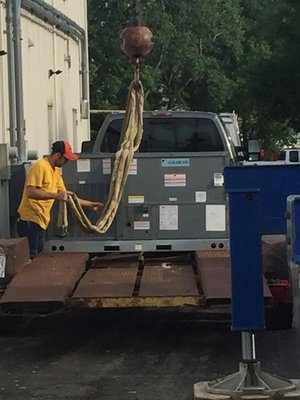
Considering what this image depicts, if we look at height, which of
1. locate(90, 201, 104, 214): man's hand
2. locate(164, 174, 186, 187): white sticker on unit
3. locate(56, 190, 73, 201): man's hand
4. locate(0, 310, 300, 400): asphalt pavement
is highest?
locate(164, 174, 186, 187): white sticker on unit

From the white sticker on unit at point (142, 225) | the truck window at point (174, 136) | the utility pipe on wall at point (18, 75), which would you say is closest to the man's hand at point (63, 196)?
the white sticker on unit at point (142, 225)

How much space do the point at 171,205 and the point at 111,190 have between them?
748mm

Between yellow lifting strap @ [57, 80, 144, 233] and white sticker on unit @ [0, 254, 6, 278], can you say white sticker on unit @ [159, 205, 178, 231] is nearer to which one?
yellow lifting strap @ [57, 80, 144, 233]

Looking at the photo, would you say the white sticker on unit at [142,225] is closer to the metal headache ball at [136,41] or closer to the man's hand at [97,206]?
the man's hand at [97,206]

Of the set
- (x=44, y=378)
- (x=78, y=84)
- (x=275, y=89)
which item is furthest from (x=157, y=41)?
(x=44, y=378)

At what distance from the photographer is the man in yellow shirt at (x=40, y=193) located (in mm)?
10773

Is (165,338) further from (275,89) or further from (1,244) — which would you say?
(275,89)

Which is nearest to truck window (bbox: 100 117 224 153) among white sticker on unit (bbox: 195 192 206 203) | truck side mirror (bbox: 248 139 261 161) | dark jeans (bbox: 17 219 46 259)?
white sticker on unit (bbox: 195 192 206 203)

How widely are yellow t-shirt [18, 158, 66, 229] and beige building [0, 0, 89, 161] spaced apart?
15.9 ft

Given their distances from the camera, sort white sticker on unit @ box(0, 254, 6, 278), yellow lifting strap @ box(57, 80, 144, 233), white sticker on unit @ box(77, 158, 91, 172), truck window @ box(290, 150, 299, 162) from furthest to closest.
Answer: truck window @ box(290, 150, 299, 162)
white sticker on unit @ box(77, 158, 91, 172)
yellow lifting strap @ box(57, 80, 144, 233)
white sticker on unit @ box(0, 254, 6, 278)

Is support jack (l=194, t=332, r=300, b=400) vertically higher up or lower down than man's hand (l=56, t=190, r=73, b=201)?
lower down

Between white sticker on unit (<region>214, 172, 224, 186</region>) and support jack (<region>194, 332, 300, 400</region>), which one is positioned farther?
white sticker on unit (<region>214, 172, 224, 186</region>)

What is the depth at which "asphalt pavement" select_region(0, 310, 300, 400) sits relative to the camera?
7.91 metres

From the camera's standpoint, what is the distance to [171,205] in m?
11.1
